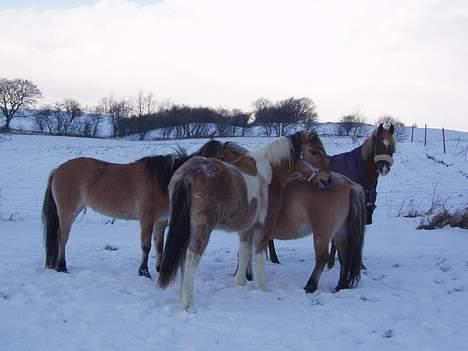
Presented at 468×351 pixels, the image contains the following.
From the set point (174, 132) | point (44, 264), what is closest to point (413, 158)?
point (44, 264)

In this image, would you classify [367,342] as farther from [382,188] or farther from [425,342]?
[382,188]

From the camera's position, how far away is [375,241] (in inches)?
331

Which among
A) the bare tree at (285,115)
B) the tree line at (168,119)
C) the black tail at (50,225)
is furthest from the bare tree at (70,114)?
the black tail at (50,225)

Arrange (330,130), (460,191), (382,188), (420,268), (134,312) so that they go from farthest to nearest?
(330,130), (382,188), (460,191), (420,268), (134,312)

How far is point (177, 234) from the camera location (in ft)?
15.0

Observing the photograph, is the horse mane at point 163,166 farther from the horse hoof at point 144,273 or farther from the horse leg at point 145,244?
the horse hoof at point 144,273

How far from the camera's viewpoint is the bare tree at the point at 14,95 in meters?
72.5

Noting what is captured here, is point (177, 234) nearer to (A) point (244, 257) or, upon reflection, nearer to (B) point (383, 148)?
(A) point (244, 257)

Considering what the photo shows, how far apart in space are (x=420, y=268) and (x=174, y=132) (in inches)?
2347

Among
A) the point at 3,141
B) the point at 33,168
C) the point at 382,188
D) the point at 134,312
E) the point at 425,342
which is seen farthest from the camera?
the point at 3,141

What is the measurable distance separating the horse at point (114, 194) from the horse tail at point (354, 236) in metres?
1.85

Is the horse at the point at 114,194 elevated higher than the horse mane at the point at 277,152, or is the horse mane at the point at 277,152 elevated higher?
the horse mane at the point at 277,152

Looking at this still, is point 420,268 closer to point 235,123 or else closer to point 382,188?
point 382,188

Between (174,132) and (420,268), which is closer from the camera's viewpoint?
(420,268)
